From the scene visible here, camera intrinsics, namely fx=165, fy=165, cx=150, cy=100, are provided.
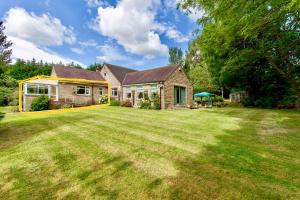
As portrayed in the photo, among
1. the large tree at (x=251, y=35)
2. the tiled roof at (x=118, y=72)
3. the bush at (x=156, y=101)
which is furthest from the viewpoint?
the tiled roof at (x=118, y=72)

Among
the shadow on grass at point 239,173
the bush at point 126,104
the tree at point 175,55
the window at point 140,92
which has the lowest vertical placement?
the shadow on grass at point 239,173

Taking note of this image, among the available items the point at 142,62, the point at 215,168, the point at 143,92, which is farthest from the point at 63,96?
the point at 142,62

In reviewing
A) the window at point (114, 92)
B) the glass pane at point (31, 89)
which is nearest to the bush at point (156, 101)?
the window at point (114, 92)

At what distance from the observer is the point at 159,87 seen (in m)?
19.0

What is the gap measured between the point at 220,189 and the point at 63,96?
70.0 feet

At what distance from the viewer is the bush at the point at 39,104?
56.2ft

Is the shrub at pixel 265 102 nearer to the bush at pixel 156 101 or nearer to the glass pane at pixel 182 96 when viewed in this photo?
the glass pane at pixel 182 96

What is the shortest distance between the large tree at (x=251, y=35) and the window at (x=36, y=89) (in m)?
17.8

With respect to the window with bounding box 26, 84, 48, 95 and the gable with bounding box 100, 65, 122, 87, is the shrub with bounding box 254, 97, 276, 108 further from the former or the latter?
the window with bounding box 26, 84, 48, 95

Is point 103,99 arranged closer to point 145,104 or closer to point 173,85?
point 145,104

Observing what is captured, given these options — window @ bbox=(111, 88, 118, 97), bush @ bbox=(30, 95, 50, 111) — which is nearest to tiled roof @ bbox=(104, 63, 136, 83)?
window @ bbox=(111, 88, 118, 97)

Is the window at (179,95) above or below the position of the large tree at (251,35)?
below

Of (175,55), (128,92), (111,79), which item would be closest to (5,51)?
(128,92)

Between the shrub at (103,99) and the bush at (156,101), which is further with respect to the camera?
the shrub at (103,99)
